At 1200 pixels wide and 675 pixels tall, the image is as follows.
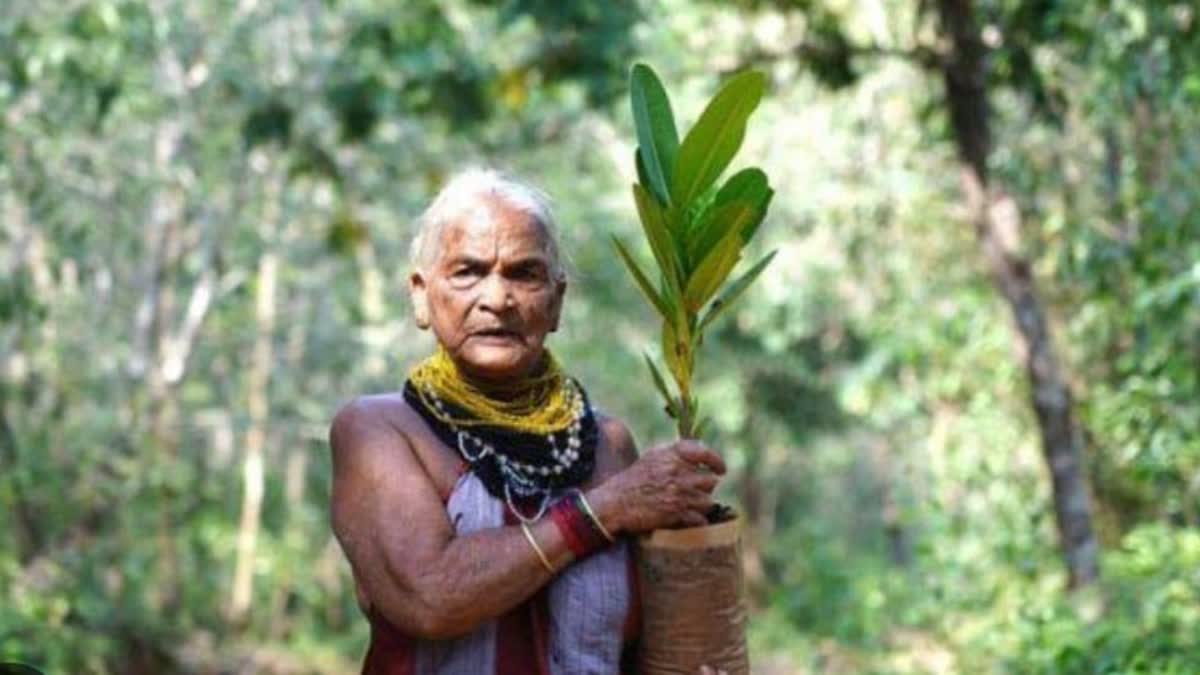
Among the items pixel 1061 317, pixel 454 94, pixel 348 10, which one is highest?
pixel 348 10

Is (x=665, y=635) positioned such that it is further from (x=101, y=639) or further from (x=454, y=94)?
(x=101, y=639)

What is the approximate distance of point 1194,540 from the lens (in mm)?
5855

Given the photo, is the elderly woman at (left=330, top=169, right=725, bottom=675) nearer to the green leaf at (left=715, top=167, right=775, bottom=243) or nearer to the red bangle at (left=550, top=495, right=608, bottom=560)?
the red bangle at (left=550, top=495, right=608, bottom=560)

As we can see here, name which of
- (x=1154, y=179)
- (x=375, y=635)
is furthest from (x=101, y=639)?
(x=375, y=635)

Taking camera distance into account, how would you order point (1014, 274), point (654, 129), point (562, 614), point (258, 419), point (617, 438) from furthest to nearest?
point (258, 419), point (1014, 274), point (617, 438), point (654, 129), point (562, 614)

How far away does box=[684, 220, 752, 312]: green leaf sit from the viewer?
8.02ft

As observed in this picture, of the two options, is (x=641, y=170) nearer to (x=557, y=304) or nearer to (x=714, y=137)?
(x=714, y=137)

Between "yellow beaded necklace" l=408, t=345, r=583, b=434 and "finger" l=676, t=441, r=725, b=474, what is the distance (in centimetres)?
22

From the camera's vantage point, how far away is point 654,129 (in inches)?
98.3

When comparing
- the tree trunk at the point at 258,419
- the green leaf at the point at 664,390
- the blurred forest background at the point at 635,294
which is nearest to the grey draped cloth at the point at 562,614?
the green leaf at the point at 664,390

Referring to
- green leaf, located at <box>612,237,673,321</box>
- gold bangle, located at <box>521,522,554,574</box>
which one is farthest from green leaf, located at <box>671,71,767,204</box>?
gold bangle, located at <box>521,522,554,574</box>

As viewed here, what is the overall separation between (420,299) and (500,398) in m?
0.18

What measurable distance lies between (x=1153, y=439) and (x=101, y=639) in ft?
24.8

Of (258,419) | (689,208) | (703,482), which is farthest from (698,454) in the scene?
(258,419)
